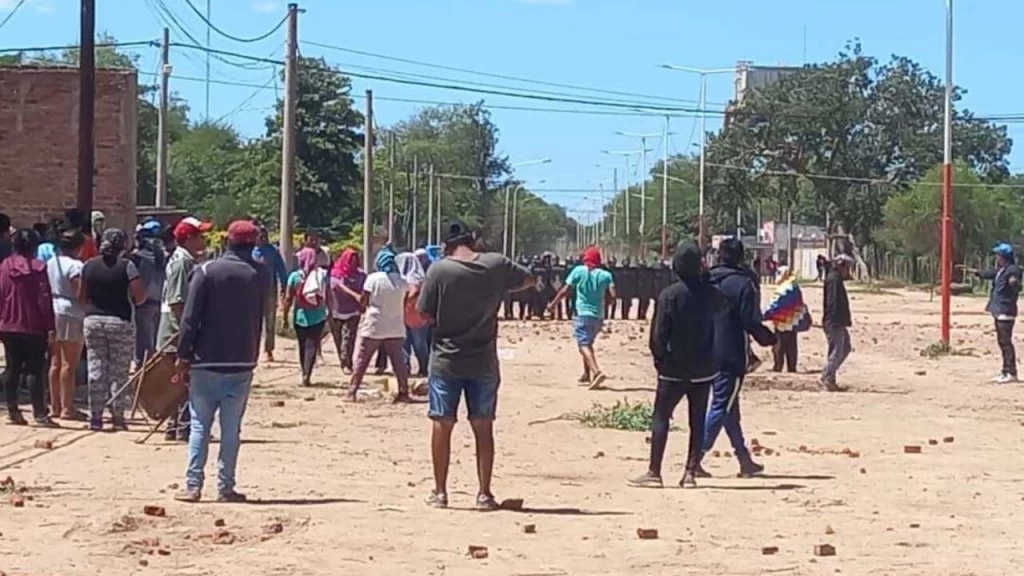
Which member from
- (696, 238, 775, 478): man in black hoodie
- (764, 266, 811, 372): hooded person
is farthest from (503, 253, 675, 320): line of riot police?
(696, 238, 775, 478): man in black hoodie

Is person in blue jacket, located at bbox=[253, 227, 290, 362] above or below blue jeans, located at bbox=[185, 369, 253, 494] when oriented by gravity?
above

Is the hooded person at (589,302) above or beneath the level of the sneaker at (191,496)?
above

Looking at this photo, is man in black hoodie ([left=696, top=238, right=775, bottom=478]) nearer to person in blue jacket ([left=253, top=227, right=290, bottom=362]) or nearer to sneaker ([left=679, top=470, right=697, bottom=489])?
sneaker ([left=679, top=470, right=697, bottom=489])

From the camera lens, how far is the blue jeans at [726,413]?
14.8m

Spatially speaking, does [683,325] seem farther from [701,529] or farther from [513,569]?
[513,569]

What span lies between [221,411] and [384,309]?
854 centimetres

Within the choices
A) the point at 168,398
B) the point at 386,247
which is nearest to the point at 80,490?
the point at 168,398

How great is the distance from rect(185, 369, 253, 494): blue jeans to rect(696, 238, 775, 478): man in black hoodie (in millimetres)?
3815

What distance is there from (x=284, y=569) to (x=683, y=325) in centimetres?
463

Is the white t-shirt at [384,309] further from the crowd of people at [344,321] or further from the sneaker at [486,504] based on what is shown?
the sneaker at [486,504]

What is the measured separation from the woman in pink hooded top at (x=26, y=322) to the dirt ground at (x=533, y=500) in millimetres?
602

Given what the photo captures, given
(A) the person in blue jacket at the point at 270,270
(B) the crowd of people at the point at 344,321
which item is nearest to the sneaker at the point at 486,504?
(B) the crowd of people at the point at 344,321

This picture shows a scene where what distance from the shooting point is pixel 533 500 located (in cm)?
1350

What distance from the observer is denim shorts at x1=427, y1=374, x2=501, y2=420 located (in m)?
12.6
